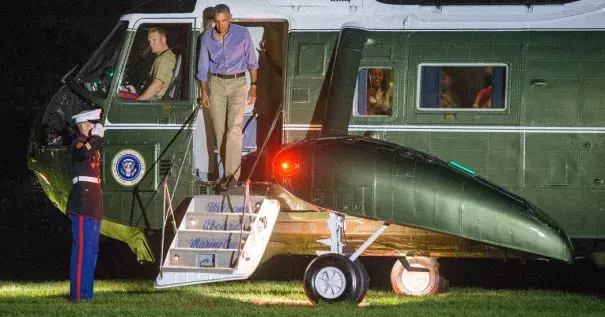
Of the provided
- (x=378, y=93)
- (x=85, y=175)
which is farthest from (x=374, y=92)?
(x=85, y=175)

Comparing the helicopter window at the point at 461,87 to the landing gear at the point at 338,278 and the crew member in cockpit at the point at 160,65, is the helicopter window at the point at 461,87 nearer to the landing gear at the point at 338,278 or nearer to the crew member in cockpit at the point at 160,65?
the landing gear at the point at 338,278

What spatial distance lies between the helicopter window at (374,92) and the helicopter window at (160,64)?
6.31 feet

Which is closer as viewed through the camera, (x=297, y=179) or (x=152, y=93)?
(x=297, y=179)

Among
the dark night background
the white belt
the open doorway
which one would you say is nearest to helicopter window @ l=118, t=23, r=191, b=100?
the open doorway

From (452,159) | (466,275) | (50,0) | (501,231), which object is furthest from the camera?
(50,0)

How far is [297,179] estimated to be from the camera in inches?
530

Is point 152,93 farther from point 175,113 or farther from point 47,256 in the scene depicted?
point 47,256

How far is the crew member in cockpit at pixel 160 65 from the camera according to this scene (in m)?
14.7

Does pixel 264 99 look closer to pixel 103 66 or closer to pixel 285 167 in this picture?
pixel 103 66

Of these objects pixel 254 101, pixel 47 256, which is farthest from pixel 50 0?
pixel 254 101

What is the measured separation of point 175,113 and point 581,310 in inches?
187

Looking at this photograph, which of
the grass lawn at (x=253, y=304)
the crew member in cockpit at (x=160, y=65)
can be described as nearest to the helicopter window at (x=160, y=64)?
the crew member in cockpit at (x=160, y=65)

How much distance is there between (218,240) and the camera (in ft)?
45.6

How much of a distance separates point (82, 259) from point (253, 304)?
1.81 metres
